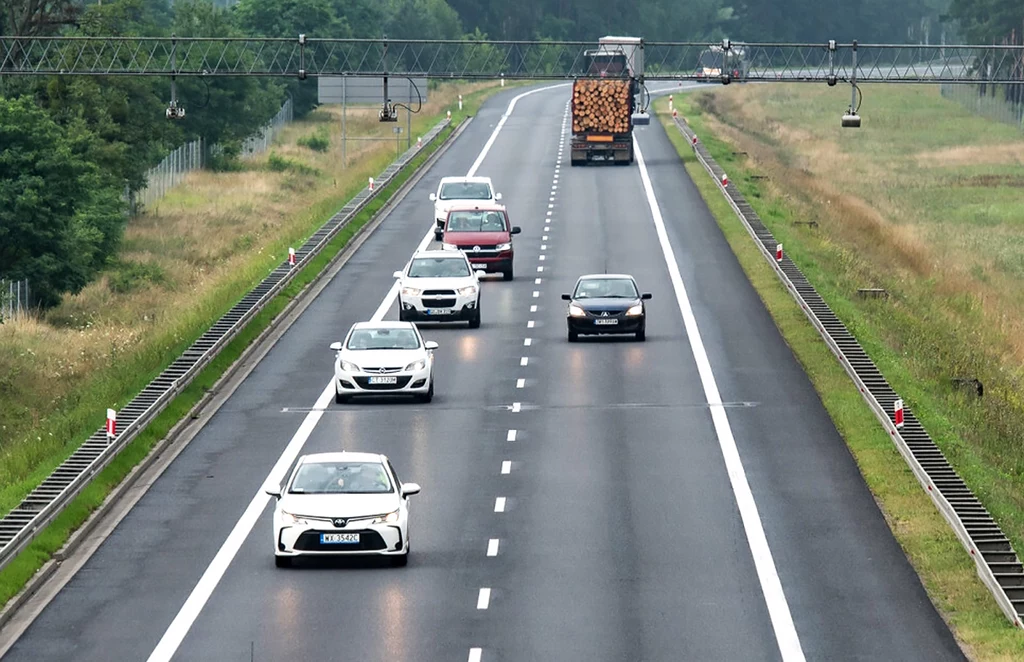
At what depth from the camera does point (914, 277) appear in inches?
2516

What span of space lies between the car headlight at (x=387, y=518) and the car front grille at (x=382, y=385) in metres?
13.0

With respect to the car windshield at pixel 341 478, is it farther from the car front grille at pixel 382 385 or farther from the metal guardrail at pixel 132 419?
the car front grille at pixel 382 385

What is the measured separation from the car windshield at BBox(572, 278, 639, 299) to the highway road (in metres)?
1.19

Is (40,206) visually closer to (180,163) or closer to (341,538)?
(341,538)

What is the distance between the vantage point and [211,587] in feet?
83.3

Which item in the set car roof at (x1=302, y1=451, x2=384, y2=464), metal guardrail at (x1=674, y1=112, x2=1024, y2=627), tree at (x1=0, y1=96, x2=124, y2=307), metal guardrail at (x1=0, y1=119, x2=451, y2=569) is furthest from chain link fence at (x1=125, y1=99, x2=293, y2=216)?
car roof at (x1=302, y1=451, x2=384, y2=464)

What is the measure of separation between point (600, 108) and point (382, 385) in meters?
53.1

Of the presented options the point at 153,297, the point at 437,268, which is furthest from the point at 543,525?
the point at 153,297

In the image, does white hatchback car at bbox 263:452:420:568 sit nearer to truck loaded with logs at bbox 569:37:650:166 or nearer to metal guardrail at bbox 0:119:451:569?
metal guardrail at bbox 0:119:451:569

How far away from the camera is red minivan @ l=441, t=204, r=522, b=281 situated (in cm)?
5759

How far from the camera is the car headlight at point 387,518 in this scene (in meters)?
25.7

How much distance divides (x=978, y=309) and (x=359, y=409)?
2514 centimetres

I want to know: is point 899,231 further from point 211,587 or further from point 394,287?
point 211,587

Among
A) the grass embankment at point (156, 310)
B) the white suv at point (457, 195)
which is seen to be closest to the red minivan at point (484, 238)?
the grass embankment at point (156, 310)
